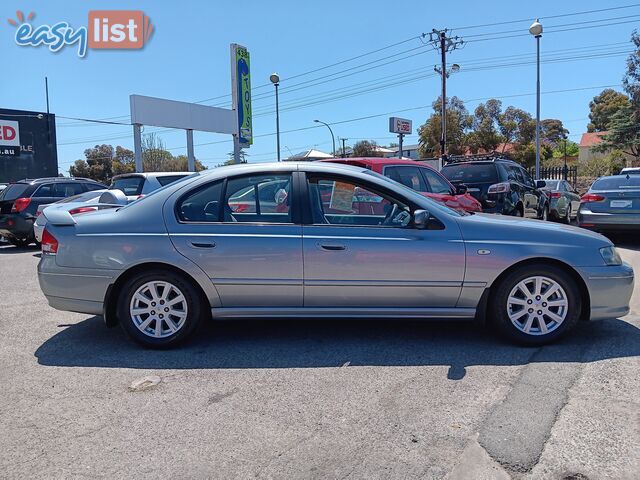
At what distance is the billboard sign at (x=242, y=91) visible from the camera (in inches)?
1027

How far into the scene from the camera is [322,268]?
436 cm

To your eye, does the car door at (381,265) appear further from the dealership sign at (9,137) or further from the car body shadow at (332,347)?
the dealership sign at (9,137)

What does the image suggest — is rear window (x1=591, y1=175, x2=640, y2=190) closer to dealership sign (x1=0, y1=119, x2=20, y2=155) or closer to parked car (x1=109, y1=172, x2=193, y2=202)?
parked car (x1=109, y1=172, x2=193, y2=202)

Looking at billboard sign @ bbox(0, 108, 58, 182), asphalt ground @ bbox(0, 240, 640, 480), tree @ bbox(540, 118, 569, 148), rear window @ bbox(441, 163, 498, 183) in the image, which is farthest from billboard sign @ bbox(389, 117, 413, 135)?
tree @ bbox(540, 118, 569, 148)

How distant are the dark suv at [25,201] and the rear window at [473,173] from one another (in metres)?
9.20

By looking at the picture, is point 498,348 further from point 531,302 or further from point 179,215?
point 179,215

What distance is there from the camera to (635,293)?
621 centimetres

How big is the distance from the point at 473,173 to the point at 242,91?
18.8 meters

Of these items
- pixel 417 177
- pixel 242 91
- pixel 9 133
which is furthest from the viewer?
pixel 9 133

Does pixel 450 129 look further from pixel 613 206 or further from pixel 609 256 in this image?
pixel 609 256

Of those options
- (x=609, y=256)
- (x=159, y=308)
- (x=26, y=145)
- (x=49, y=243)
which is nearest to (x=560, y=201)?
(x=609, y=256)

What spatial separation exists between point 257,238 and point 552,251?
8.19 ft

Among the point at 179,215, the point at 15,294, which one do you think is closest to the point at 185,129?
the point at 15,294

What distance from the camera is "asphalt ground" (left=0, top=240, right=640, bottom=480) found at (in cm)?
277
